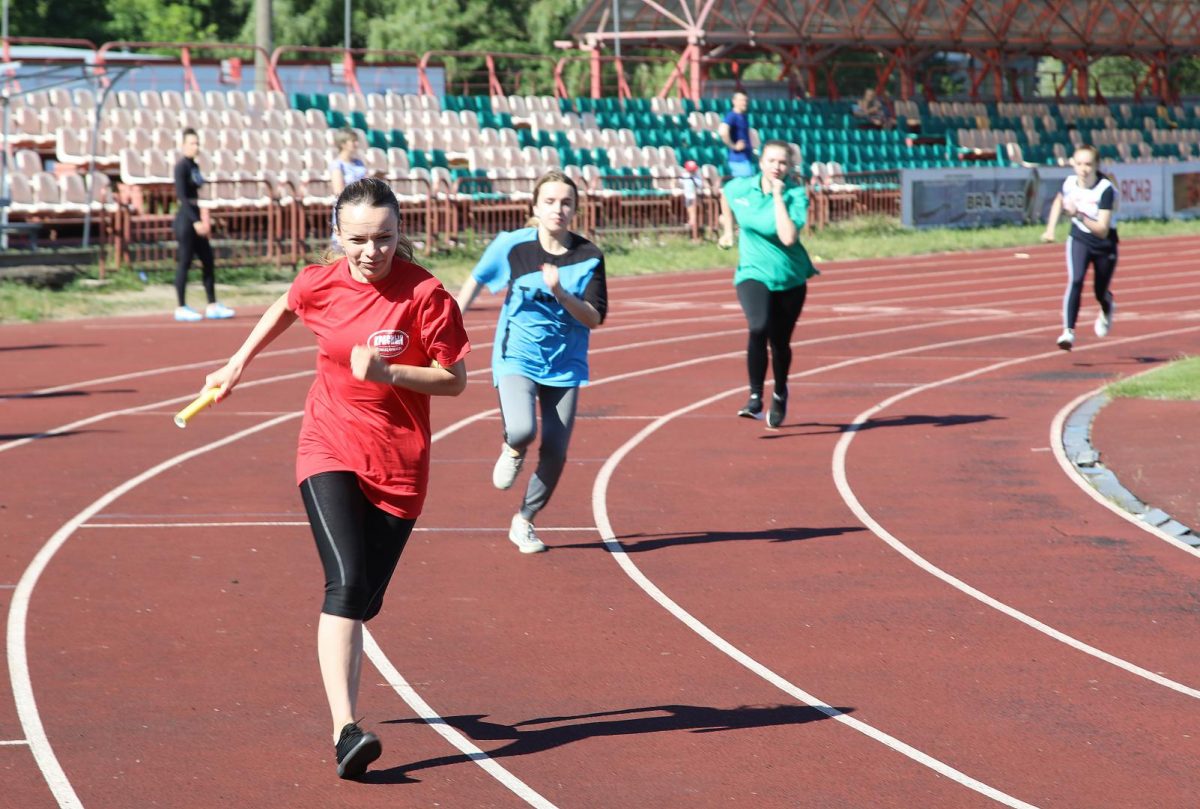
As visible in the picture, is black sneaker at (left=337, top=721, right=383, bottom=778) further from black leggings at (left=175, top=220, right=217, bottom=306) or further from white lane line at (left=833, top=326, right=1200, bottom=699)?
black leggings at (left=175, top=220, right=217, bottom=306)

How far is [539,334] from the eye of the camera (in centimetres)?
813

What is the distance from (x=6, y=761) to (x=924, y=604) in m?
3.83

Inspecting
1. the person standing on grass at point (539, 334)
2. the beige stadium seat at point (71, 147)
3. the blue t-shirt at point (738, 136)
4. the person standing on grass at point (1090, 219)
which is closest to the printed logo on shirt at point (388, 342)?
the person standing on grass at point (539, 334)

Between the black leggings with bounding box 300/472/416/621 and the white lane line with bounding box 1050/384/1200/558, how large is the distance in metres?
4.75

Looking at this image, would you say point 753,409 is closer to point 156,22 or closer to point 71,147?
point 71,147

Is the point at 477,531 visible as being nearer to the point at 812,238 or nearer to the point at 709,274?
the point at 709,274

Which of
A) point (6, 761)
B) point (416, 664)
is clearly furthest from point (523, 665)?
point (6, 761)

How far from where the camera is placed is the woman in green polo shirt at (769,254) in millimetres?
11391

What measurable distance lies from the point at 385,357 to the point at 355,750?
44.2 inches

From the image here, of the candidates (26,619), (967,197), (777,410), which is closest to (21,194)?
(777,410)

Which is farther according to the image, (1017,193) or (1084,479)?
(1017,193)

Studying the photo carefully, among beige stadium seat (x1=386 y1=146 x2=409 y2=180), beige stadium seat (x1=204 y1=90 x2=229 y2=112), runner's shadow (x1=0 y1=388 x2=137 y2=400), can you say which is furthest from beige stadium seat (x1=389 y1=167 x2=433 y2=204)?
runner's shadow (x1=0 y1=388 x2=137 y2=400)

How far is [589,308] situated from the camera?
777 cm

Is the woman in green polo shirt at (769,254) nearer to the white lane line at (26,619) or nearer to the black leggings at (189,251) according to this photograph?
the white lane line at (26,619)
